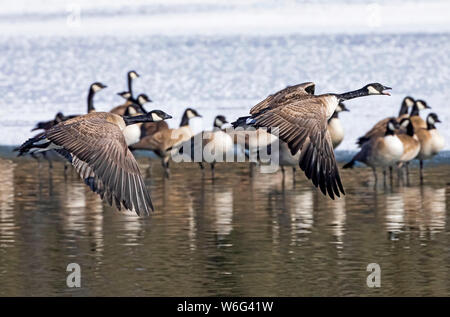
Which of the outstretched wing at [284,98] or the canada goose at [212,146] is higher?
the outstretched wing at [284,98]

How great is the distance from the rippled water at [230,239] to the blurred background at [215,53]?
5525mm

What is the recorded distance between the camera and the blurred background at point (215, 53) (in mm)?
25469

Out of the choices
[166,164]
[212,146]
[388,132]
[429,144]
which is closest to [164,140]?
[166,164]

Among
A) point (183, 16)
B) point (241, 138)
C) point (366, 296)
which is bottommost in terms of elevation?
point (366, 296)

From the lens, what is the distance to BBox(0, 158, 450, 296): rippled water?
36.1 feet

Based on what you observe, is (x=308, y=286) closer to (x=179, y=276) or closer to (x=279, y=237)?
(x=179, y=276)

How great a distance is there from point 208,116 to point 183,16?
1394 cm

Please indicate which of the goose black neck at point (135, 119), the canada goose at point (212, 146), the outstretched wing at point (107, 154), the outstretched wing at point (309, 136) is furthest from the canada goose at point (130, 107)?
the outstretched wing at point (309, 136)

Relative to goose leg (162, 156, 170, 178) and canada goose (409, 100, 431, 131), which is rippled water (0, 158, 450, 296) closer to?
goose leg (162, 156, 170, 178)

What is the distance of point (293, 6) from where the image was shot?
39.2 metres

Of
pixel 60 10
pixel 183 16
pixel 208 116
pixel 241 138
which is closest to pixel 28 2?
pixel 60 10

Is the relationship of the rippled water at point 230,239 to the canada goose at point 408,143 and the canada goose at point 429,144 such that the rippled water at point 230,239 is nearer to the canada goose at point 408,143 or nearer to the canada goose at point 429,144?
the canada goose at point 408,143

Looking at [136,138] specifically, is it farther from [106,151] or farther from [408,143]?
[408,143]

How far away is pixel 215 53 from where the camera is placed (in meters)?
30.8
